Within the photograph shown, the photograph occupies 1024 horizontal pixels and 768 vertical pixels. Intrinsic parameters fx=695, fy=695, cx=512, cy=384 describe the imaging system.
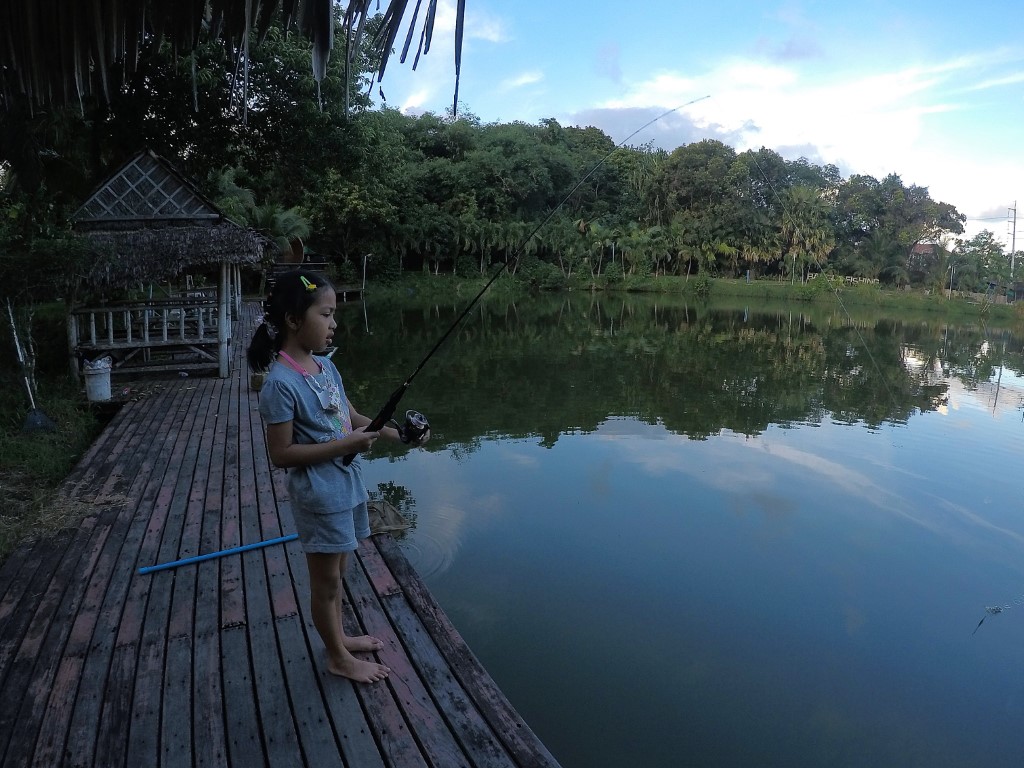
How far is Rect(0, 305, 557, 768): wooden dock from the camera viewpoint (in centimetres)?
200

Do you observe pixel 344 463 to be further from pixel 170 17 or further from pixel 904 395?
pixel 904 395

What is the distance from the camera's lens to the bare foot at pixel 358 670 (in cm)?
228

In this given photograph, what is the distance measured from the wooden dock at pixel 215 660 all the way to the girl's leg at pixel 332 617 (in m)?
0.05

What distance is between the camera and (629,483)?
6484 mm

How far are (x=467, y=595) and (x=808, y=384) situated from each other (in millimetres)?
9226

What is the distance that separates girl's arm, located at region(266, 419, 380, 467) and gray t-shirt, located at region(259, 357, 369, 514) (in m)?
0.04

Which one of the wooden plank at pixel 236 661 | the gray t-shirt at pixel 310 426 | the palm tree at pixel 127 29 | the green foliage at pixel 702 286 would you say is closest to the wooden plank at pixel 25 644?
the wooden plank at pixel 236 661

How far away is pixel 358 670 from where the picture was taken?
230 cm

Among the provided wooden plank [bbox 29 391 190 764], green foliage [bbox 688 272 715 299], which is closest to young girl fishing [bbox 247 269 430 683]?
wooden plank [bbox 29 391 190 764]

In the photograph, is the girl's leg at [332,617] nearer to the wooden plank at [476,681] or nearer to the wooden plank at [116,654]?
the wooden plank at [476,681]

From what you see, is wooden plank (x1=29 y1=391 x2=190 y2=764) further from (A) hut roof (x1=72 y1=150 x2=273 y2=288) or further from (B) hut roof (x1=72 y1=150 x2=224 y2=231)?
(B) hut roof (x1=72 y1=150 x2=224 y2=231)

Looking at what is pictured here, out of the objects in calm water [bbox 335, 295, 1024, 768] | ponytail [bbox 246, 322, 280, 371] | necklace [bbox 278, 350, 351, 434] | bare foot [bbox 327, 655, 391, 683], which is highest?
ponytail [bbox 246, 322, 280, 371]

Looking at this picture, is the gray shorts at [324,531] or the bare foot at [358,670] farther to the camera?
the bare foot at [358,670]

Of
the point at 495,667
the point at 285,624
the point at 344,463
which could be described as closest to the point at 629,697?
the point at 495,667
